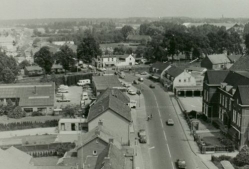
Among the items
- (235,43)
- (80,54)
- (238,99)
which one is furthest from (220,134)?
(235,43)

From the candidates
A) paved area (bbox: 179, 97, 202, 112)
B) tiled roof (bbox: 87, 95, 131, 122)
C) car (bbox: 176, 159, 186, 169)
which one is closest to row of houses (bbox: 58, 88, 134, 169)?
tiled roof (bbox: 87, 95, 131, 122)

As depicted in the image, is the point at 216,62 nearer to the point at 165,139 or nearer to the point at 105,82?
the point at 105,82

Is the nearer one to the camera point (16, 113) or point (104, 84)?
point (16, 113)

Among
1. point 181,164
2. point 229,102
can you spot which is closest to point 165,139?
point 181,164

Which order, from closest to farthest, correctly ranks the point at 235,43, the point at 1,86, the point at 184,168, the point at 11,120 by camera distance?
the point at 184,168, the point at 11,120, the point at 1,86, the point at 235,43

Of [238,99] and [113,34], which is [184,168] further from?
[113,34]

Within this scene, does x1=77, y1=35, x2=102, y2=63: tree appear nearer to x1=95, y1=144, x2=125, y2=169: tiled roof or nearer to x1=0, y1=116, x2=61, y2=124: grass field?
x1=0, y1=116, x2=61, y2=124: grass field
